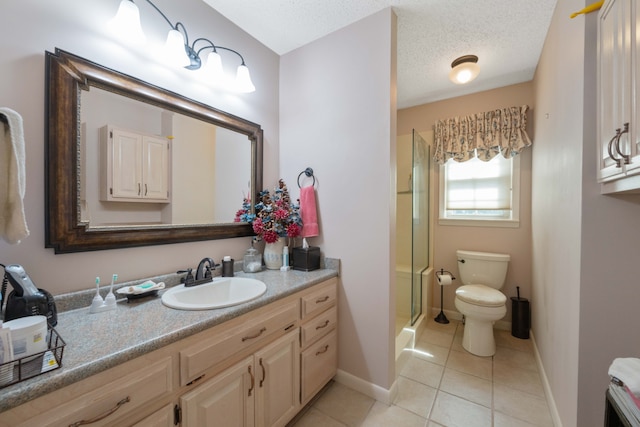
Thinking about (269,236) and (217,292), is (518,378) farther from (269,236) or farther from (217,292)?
(217,292)

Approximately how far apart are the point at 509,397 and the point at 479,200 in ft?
5.89

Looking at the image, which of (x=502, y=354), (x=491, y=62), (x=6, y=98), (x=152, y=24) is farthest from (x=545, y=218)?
(x=6, y=98)

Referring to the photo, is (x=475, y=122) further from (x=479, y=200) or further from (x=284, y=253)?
(x=284, y=253)

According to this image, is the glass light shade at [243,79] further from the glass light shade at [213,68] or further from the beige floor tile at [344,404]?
the beige floor tile at [344,404]

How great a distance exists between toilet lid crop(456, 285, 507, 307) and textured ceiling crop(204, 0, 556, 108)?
2.04 metres

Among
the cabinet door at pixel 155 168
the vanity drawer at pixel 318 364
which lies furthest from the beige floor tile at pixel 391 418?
the cabinet door at pixel 155 168

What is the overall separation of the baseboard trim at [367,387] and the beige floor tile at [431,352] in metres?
0.59

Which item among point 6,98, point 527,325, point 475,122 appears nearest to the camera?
point 6,98

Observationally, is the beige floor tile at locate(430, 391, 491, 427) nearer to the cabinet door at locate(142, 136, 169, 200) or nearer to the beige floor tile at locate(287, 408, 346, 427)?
the beige floor tile at locate(287, 408, 346, 427)

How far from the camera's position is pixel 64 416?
65cm

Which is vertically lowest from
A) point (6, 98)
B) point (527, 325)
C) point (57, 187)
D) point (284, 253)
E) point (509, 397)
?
point (509, 397)

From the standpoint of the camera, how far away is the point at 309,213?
1861 mm

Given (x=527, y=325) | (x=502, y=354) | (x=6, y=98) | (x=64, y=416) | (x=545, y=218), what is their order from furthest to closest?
(x=527, y=325), (x=502, y=354), (x=545, y=218), (x=6, y=98), (x=64, y=416)

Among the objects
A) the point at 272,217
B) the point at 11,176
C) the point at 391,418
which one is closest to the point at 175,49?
the point at 11,176
